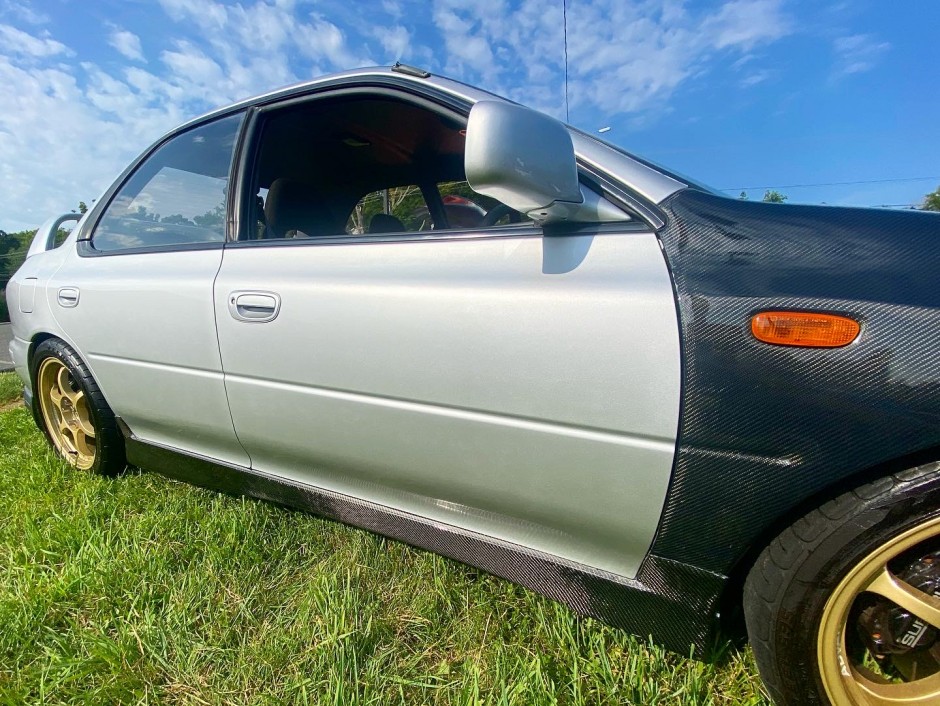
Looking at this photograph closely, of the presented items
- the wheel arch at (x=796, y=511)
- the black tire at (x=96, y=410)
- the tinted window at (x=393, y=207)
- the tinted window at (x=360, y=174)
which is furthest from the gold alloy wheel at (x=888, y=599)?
the black tire at (x=96, y=410)

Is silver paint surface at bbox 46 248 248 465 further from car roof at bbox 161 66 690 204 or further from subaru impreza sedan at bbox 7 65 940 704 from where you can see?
car roof at bbox 161 66 690 204

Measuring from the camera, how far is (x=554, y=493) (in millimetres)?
1261

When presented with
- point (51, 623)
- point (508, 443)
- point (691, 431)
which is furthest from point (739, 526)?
point (51, 623)

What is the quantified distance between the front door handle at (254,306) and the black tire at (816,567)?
139 centimetres

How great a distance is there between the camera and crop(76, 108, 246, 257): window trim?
192 centimetres

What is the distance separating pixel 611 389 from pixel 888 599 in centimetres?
69

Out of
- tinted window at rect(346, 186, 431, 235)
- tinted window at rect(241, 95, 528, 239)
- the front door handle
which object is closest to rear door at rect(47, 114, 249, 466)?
the front door handle

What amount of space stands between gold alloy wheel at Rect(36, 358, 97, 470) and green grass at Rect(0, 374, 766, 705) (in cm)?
54

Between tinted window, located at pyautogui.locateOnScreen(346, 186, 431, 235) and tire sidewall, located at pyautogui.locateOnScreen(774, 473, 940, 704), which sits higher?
tinted window, located at pyautogui.locateOnScreen(346, 186, 431, 235)

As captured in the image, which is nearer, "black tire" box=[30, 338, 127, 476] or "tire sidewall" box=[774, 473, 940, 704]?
"tire sidewall" box=[774, 473, 940, 704]

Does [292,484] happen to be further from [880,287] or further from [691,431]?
[880,287]

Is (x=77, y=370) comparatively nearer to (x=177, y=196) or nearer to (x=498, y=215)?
(x=177, y=196)

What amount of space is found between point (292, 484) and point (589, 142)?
135cm

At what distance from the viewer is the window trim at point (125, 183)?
6.31 feet
